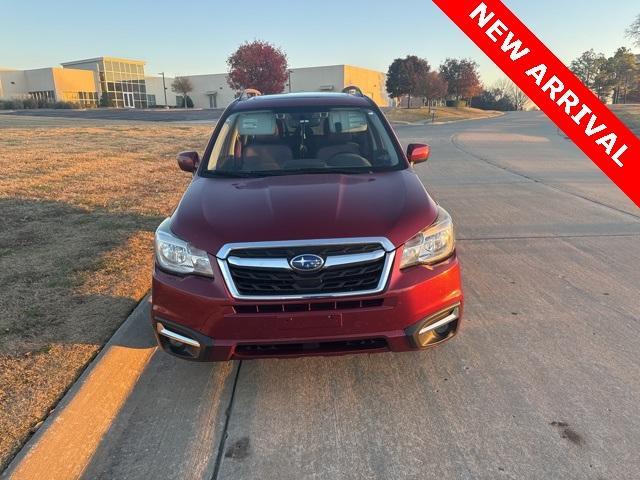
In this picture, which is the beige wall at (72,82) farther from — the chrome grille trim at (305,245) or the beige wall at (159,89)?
the chrome grille trim at (305,245)

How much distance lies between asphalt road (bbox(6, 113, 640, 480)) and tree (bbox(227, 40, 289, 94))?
43062 mm

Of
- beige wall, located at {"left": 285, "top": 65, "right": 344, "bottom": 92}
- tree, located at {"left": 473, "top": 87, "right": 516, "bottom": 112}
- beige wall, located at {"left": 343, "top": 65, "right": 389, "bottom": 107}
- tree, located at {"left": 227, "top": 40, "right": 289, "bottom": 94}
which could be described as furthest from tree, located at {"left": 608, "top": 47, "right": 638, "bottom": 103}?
tree, located at {"left": 227, "top": 40, "right": 289, "bottom": 94}

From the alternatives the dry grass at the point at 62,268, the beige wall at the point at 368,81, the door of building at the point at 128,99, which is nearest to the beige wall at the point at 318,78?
the beige wall at the point at 368,81

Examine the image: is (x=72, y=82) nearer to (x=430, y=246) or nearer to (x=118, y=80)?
(x=118, y=80)

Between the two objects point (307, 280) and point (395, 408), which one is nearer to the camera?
point (307, 280)

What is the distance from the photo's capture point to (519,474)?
2.31m

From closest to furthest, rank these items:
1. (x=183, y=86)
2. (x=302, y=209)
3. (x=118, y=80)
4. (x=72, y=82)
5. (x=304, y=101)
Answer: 1. (x=302, y=209)
2. (x=304, y=101)
3. (x=72, y=82)
4. (x=183, y=86)
5. (x=118, y=80)

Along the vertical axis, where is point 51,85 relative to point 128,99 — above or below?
above

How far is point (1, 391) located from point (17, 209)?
15.0ft

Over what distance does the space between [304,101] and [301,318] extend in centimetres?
273

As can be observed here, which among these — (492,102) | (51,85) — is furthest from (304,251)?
(492,102)

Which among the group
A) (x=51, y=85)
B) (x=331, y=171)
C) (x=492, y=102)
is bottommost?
(x=331, y=171)

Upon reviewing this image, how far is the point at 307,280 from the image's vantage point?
263 centimetres

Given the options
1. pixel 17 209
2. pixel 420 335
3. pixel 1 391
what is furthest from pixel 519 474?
pixel 17 209
